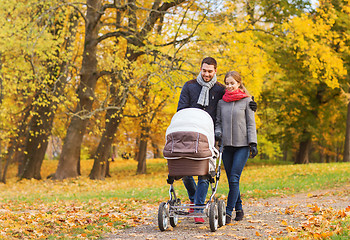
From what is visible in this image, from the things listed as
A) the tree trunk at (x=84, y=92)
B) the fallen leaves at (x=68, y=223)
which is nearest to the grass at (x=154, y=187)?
the tree trunk at (x=84, y=92)

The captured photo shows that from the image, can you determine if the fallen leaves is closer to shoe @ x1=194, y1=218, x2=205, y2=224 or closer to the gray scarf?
shoe @ x1=194, y1=218, x2=205, y2=224

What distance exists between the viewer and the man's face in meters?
5.87

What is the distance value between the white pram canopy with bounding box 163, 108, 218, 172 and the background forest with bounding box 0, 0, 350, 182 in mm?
7663

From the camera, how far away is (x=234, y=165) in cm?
591

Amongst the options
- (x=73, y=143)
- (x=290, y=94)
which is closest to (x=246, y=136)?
(x=73, y=143)

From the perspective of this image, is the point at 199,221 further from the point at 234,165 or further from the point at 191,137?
the point at 191,137

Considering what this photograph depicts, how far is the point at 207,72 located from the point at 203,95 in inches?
12.5

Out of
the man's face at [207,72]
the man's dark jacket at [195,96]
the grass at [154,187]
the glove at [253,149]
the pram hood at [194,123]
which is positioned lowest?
the grass at [154,187]

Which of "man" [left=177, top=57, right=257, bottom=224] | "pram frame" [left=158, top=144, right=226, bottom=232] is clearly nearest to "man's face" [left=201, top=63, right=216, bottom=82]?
"man" [left=177, top=57, right=257, bottom=224]

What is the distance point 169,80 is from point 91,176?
6739 mm

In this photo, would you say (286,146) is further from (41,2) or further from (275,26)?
(41,2)

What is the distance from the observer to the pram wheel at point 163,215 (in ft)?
17.9

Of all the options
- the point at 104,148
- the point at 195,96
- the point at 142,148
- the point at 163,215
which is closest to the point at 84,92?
the point at 104,148

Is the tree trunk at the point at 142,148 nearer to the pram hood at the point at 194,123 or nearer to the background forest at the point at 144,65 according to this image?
the background forest at the point at 144,65
